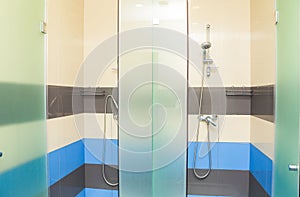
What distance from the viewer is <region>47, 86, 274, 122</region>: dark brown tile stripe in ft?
6.70

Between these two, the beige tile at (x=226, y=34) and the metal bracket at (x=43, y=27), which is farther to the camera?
the beige tile at (x=226, y=34)

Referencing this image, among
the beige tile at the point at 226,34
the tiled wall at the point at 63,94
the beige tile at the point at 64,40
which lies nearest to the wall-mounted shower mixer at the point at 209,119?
the beige tile at the point at 226,34

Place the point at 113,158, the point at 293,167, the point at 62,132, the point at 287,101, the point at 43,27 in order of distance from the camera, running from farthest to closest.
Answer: the point at 113,158 < the point at 62,132 < the point at 43,27 < the point at 287,101 < the point at 293,167

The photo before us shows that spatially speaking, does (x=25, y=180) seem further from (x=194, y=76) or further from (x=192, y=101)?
(x=194, y=76)

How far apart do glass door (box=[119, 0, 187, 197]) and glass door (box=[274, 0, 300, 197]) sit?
85 centimetres

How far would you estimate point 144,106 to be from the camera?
225 centimetres

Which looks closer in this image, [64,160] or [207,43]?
[64,160]

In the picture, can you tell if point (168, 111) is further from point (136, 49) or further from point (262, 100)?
point (262, 100)

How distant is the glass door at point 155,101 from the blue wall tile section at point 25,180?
77 centimetres

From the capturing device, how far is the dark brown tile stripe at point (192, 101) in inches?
80.4

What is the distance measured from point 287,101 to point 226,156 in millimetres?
947

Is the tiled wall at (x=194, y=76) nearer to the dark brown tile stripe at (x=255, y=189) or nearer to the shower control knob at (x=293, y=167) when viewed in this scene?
the dark brown tile stripe at (x=255, y=189)

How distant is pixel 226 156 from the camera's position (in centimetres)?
234

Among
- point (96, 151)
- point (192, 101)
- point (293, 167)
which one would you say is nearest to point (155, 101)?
point (192, 101)
